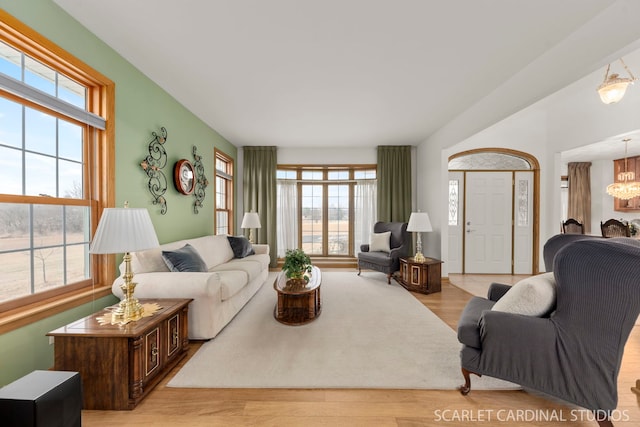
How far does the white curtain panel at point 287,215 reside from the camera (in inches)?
218

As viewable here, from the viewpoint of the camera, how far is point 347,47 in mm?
2186

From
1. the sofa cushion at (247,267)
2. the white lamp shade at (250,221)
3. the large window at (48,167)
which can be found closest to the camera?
the large window at (48,167)

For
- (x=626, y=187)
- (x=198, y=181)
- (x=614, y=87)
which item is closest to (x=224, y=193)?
(x=198, y=181)

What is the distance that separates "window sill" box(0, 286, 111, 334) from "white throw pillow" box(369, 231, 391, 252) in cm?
390

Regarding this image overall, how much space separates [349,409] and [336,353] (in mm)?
582

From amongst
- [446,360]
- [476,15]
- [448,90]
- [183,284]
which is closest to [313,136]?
[448,90]

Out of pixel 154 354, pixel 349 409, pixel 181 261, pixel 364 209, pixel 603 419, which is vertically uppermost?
pixel 364 209

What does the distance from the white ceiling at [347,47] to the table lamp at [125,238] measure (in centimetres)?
147

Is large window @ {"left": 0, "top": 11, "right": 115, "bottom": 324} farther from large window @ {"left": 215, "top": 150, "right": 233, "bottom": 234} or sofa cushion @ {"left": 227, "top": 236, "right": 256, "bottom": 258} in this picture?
large window @ {"left": 215, "top": 150, "right": 233, "bottom": 234}

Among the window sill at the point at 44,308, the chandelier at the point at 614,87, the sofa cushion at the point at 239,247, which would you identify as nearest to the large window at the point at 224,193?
the sofa cushion at the point at 239,247

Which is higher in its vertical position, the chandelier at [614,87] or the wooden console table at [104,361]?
the chandelier at [614,87]

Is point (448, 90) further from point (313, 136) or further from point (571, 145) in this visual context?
point (571, 145)

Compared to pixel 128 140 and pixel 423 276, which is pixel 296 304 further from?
pixel 128 140

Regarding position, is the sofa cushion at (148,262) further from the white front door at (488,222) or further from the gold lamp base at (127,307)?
the white front door at (488,222)
